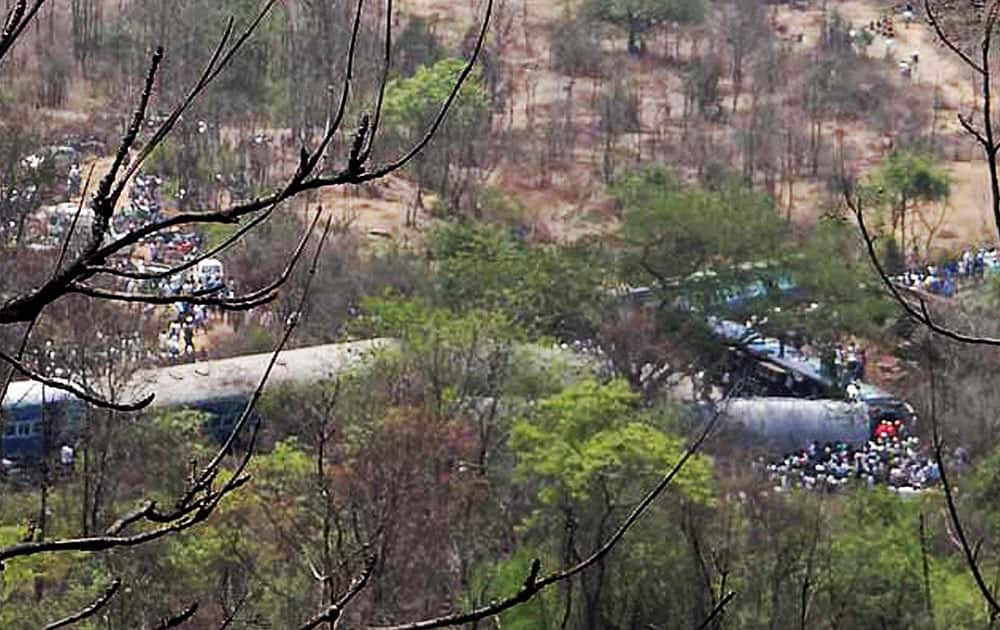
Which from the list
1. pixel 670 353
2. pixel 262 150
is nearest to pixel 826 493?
pixel 670 353

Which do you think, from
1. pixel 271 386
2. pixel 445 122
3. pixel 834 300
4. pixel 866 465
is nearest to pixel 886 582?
pixel 866 465

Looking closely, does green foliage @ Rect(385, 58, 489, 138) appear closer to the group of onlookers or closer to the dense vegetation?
the dense vegetation

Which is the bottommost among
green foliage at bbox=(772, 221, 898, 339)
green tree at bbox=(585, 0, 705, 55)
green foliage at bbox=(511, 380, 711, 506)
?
green foliage at bbox=(772, 221, 898, 339)

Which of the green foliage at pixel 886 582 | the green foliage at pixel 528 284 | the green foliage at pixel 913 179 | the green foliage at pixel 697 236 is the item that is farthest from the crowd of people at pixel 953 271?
the green foliage at pixel 886 582

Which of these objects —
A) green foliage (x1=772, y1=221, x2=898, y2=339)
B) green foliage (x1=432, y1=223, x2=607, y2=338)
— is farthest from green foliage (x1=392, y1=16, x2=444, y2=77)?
green foliage (x1=772, y1=221, x2=898, y2=339)

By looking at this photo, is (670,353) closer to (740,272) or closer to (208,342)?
(740,272)

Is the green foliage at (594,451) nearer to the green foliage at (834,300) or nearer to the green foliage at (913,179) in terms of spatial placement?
the green foliage at (834,300)
